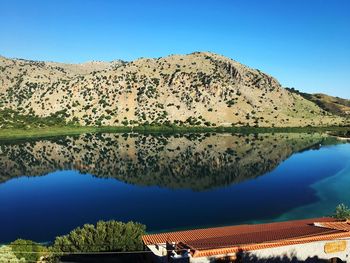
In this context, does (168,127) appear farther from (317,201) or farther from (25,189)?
(317,201)

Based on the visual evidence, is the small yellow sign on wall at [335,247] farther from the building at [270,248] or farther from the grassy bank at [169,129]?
the grassy bank at [169,129]

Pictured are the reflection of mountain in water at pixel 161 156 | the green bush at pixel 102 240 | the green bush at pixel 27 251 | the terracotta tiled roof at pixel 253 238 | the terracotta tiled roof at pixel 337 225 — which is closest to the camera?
the terracotta tiled roof at pixel 253 238

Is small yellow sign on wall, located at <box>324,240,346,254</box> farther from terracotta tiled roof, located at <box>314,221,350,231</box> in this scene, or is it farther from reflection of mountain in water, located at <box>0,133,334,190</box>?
reflection of mountain in water, located at <box>0,133,334,190</box>

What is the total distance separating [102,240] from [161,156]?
279ft

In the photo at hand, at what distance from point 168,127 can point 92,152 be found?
6648cm

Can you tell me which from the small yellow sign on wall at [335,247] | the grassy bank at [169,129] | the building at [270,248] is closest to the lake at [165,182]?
the grassy bank at [169,129]

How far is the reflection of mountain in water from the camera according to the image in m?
93.0

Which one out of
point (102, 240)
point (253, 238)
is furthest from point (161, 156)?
point (253, 238)

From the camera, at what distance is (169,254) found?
25797 millimetres

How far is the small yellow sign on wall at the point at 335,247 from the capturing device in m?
27.2

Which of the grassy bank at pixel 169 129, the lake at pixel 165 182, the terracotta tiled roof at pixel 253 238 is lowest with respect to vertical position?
the lake at pixel 165 182

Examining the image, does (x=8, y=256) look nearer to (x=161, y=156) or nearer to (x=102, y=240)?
(x=102, y=240)

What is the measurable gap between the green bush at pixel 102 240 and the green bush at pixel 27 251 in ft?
4.16

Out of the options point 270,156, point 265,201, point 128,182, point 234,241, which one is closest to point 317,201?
point 265,201
